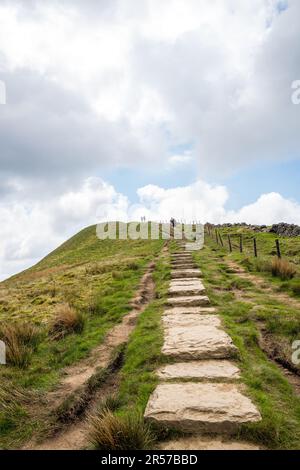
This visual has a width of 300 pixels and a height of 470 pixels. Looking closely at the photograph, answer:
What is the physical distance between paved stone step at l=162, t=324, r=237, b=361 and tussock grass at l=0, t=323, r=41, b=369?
9.72ft

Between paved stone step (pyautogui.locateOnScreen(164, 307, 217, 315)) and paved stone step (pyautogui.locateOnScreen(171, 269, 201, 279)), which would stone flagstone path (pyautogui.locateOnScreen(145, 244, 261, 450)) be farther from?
paved stone step (pyautogui.locateOnScreen(171, 269, 201, 279))

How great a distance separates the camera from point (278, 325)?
777 cm

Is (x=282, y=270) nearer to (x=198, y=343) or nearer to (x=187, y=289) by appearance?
(x=187, y=289)

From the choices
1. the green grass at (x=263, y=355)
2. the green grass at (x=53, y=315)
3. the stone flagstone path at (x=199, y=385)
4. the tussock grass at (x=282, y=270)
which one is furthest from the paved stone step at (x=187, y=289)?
the tussock grass at (x=282, y=270)

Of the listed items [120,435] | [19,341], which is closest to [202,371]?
[120,435]

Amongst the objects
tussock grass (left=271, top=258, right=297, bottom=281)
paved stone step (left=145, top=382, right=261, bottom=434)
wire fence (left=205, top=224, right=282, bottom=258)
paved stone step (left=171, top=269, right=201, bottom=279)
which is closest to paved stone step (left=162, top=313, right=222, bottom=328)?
paved stone step (left=145, top=382, right=261, bottom=434)

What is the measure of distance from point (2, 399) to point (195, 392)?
9.94 ft

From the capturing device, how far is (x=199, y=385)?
5.11 m

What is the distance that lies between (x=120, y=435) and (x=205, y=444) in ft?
3.27

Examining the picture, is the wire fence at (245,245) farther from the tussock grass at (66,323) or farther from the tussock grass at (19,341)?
the tussock grass at (19,341)

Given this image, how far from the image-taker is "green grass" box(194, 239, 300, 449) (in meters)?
4.08

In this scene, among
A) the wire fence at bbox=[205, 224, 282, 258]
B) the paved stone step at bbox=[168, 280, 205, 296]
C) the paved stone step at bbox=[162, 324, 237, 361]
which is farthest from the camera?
the wire fence at bbox=[205, 224, 282, 258]

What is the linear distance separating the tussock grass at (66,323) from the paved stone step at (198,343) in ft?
8.63

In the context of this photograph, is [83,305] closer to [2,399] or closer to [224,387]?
[2,399]
